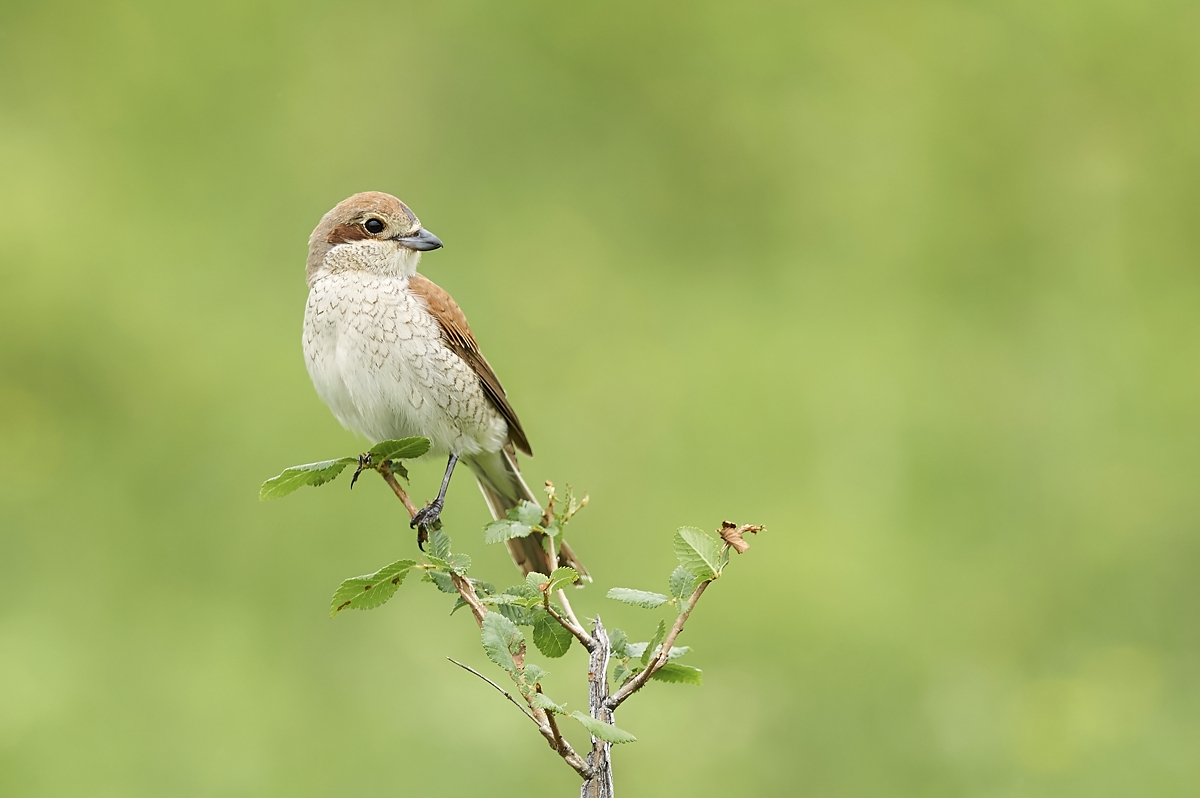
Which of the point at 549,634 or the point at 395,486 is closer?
the point at 549,634

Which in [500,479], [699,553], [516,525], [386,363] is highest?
[699,553]

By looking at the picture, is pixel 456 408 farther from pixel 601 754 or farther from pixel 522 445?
pixel 601 754

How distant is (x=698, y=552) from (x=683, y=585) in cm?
5

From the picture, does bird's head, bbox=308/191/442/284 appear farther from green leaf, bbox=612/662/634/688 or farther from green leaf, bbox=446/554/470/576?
green leaf, bbox=612/662/634/688

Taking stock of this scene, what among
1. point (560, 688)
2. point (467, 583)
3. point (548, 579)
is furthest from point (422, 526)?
point (560, 688)

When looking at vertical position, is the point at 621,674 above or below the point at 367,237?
below

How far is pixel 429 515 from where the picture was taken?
7.54 ft

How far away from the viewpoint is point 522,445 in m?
2.78

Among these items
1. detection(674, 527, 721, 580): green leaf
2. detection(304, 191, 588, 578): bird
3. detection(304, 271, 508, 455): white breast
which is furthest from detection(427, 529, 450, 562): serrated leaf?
detection(304, 271, 508, 455): white breast

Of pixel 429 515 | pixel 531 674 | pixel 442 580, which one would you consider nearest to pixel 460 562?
pixel 442 580

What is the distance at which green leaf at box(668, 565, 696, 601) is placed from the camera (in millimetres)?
1368

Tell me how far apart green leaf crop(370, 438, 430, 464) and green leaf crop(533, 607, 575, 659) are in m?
0.44

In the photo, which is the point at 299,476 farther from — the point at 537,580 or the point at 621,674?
the point at 621,674

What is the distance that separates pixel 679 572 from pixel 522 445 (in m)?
1.43
